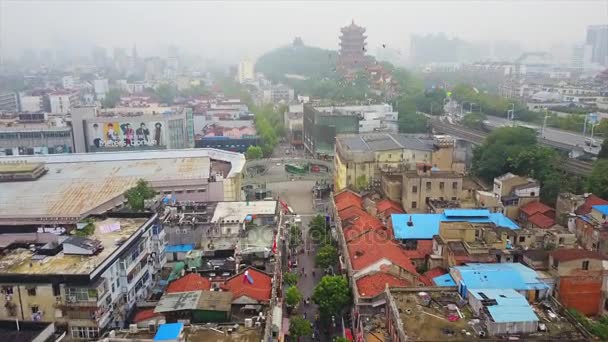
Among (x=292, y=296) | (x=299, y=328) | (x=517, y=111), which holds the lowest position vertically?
(x=299, y=328)

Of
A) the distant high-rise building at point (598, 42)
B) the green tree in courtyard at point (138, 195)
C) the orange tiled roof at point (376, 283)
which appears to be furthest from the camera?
the distant high-rise building at point (598, 42)

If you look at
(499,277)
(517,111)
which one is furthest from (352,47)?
(499,277)

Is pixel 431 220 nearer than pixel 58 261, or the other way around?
pixel 58 261

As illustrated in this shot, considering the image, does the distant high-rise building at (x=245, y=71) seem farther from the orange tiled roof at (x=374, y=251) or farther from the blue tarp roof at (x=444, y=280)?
the blue tarp roof at (x=444, y=280)

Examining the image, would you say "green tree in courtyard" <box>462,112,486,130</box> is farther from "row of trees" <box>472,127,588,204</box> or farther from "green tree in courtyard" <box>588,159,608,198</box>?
"green tree in courtyard" <box>588,159,608,198</box>

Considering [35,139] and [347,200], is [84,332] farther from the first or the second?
[35,139]

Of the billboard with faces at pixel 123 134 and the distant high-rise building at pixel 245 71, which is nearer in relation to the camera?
the billboard with faces at pixel 123 134

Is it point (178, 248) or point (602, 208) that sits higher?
point (602, 208)

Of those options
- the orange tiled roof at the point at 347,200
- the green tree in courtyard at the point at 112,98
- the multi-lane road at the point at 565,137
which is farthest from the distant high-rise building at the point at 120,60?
the orange tiled roof at the point at 347,200
